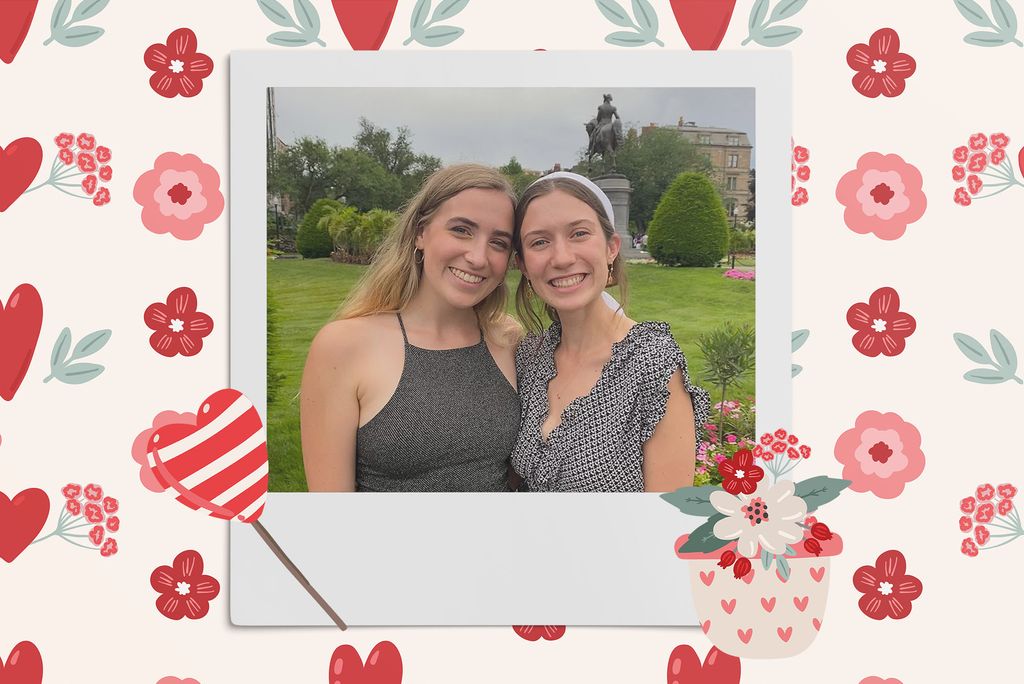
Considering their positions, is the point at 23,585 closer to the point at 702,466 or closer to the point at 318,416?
the point at 318,416

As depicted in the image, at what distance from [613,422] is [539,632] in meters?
0.45

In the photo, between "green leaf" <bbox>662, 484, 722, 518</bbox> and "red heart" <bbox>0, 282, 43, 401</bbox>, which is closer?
"green leaf" <bbox>662, 484, 722, 518</bbox>

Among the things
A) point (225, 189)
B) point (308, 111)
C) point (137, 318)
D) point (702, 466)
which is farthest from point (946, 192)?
point (137, 318)

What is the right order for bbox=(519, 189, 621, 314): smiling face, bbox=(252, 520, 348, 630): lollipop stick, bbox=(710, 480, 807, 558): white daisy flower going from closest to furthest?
bbox=(710, 480, 807, 558): white daisy flower
bbox=(252, 520, 348, 630): lollipop stick
bbox=(519, 189, 621, 314): smiling face

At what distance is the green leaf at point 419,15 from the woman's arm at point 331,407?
2.01 feet

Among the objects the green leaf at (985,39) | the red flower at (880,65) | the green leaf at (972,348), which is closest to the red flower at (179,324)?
the red flower at (880,65)

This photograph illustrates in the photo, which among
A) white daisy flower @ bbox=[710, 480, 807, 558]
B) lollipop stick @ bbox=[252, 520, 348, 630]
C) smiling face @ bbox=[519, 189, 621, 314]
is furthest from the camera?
smiling face @ bbox=[519, 189, 621, 314]

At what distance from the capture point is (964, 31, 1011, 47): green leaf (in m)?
1.71

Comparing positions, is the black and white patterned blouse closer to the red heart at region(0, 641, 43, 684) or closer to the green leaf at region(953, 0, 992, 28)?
the green leaf at region(953, 0, 992, 28)

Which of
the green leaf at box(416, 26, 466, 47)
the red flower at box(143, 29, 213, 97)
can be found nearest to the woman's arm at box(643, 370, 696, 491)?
the green leaf at box(416, 26, 466, 47)

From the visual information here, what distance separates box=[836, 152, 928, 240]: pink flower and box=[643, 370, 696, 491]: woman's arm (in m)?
0.49

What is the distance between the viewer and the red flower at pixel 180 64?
171 cm

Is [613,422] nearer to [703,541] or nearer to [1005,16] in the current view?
[703,541]

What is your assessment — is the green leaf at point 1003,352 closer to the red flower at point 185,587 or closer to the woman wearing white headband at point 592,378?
the woman wearing white headband at point 592,378
